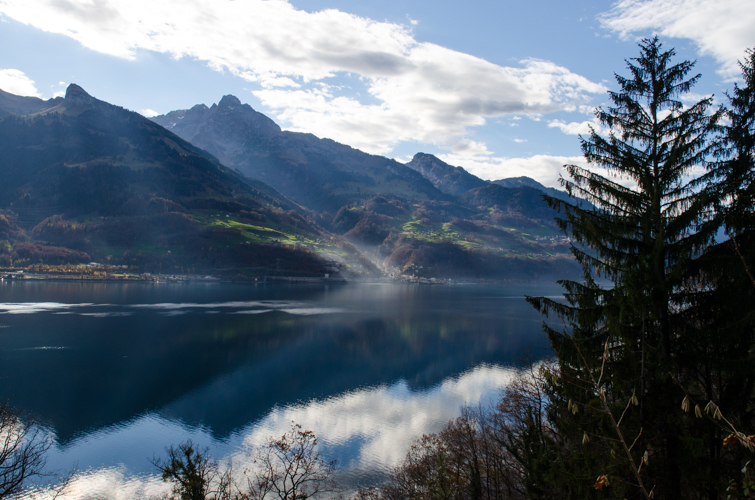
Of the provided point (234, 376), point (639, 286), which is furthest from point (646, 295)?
point (234, 376)

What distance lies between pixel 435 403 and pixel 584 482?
35834mm

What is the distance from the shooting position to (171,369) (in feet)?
176

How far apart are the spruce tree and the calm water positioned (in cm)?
2188

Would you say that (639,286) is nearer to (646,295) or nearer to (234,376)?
(646,295)

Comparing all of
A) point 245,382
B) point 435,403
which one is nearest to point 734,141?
point 435,403

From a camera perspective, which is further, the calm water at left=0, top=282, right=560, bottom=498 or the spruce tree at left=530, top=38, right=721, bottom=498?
the calm water at left=0, top=282, right=560, bottom=498

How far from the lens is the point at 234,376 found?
174ft

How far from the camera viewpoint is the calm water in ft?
110

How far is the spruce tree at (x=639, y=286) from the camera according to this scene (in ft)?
32.2

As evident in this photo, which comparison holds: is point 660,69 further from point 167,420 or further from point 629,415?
point 167,420

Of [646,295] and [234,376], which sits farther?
[234,376]

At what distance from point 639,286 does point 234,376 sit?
51340 millimetres

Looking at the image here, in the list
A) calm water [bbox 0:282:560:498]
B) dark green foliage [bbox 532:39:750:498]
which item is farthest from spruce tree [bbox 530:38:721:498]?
Answer: calm water [bbox 0:282:560:498]

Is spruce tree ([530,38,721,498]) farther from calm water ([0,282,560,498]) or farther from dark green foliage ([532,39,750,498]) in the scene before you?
calm water ([0,282,560,498])
